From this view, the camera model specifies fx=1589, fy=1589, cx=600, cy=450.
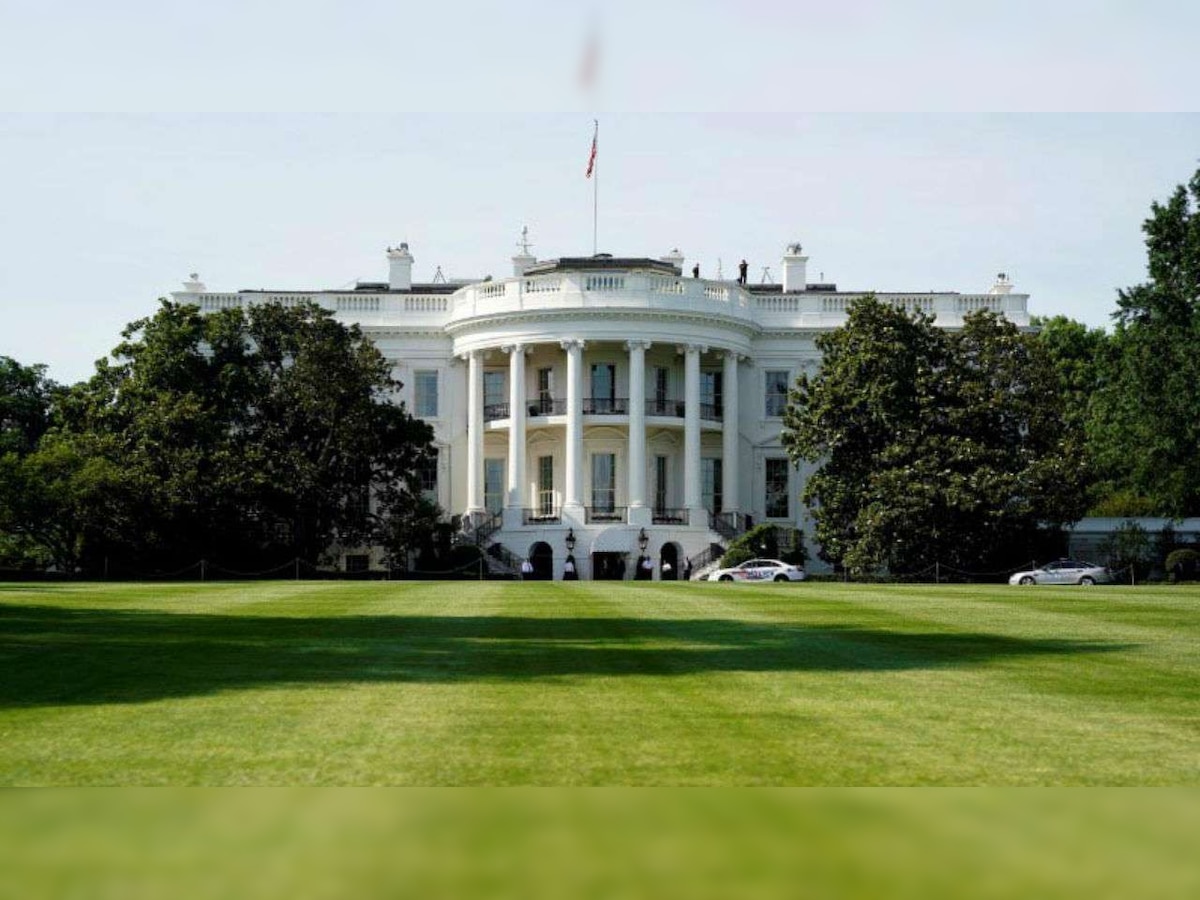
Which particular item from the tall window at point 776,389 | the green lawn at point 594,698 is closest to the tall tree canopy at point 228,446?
the tall window at point 776,389

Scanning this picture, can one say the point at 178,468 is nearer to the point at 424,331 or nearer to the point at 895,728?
the point at 424,331

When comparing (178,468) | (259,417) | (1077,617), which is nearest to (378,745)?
(1077,617)

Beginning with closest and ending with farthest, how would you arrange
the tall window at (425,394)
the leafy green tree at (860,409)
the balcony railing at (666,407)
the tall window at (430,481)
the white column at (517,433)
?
the leafy green tree at (860,409), the white column at (517,433), the balcony railing at (666,407), the tall window at (430,481), the tall window at (425,394)

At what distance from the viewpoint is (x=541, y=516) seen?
228 ft

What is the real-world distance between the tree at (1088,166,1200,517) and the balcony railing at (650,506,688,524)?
704 inches

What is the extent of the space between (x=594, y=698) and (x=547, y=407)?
58563 millimetres

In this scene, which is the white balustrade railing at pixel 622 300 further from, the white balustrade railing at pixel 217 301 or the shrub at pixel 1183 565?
the shrub at pixel 1183 565

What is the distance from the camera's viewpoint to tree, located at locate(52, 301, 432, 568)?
188 feet

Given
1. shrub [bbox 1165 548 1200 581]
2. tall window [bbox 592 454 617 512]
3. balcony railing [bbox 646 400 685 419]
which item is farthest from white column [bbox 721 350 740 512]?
shrub [bbox 1165 548 1200 581]

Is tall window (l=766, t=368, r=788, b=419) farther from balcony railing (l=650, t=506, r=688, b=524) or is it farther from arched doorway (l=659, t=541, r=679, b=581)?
arched doorway (l=659, t=541, r=679, b=581)

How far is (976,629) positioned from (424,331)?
54.2 metres

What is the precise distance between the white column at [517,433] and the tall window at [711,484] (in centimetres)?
859

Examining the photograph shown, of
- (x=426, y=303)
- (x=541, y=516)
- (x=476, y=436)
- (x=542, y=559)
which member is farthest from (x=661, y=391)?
(x=426, y=303)

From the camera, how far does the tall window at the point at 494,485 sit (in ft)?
241
